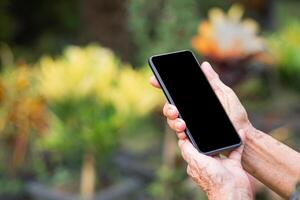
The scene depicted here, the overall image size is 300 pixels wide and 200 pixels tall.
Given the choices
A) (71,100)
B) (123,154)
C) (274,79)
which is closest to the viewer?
(71,100)

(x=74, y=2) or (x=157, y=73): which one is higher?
(x=157, y=73)

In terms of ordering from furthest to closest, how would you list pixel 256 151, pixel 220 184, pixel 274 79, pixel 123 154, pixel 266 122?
pixel 274 79, pixel 266 122, pixel 123 154, pixel 256 151, pixel 220 184

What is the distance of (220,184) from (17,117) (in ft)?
9.09

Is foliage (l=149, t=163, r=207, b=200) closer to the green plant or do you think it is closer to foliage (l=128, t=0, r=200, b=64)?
the green plant

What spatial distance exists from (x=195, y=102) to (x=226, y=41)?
2237mm

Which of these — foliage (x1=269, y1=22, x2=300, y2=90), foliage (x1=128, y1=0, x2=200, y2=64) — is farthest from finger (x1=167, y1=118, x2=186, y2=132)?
foliage (x1=269, y1=22, x2=300, y2=90)

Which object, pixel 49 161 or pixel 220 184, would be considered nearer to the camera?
pixel 220 184

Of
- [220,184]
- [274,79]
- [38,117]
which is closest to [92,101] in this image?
[38,117]

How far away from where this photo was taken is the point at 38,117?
4402 millimetres

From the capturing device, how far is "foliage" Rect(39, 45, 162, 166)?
3748 mm

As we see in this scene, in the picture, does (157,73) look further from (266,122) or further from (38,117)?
(266,122)

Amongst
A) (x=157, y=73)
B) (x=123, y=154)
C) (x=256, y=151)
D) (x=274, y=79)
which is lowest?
(x=274, y=79)

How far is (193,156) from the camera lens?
1.88m

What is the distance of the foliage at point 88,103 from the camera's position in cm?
375
